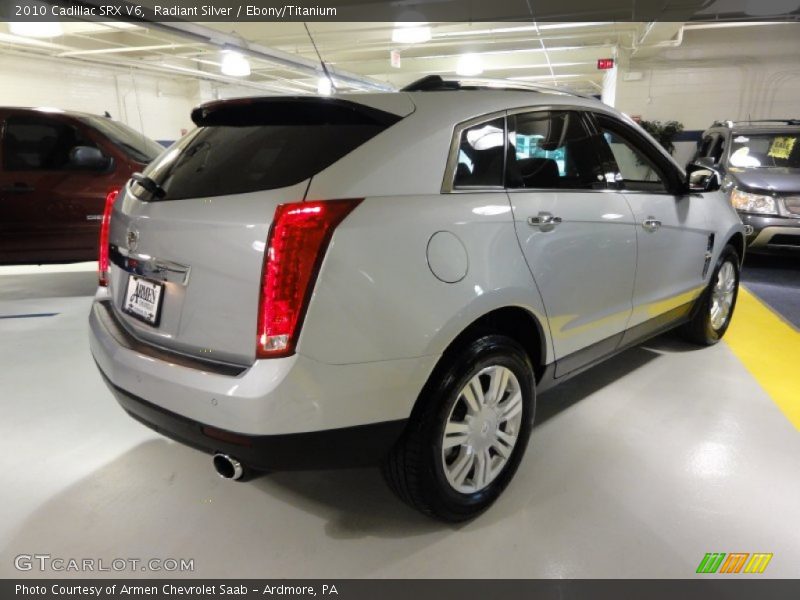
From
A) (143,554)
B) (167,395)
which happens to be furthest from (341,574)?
(167,395)

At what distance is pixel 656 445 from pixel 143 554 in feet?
6.66

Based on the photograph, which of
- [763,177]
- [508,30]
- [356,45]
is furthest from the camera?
[356,45]

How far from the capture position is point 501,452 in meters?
1.91

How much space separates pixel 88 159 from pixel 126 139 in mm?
468

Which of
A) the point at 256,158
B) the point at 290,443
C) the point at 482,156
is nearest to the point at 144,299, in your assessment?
the point at 256,158

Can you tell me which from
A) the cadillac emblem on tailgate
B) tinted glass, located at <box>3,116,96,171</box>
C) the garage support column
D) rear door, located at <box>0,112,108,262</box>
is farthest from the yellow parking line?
the garage support column

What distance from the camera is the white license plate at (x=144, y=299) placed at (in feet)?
5.26

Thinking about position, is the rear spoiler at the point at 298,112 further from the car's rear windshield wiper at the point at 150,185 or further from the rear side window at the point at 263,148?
the car's rear windshield wiper at the point at 150,185

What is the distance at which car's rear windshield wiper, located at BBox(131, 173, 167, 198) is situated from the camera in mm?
1698

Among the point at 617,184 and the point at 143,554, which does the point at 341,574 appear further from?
the point at 617,184

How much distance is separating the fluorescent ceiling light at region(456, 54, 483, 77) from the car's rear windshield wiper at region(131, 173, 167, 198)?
1154 cm

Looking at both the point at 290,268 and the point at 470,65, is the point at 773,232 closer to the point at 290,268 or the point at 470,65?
the point at 290,268

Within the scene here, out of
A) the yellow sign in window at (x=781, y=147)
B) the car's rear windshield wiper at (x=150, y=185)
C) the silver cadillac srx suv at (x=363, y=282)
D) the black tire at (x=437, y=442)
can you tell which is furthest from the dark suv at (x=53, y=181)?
the yellow sign in window at (x=781, y=147)

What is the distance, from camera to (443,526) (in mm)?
A: 1847
